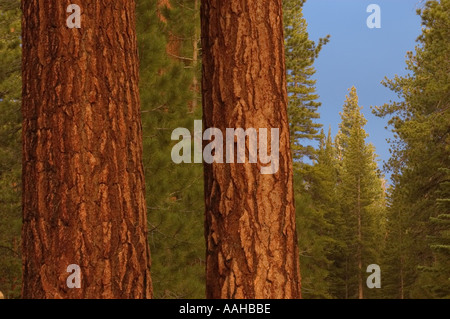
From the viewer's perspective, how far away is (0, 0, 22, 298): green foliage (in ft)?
42.2

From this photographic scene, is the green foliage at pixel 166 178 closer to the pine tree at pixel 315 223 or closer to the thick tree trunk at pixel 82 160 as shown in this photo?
the thick tree trunk at pixel 82 160

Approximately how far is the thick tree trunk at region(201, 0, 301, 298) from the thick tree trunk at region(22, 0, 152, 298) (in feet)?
1.66

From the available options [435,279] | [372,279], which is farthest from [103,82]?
[372,279]

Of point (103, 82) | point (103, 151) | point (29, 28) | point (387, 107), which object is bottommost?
point (103, 151)

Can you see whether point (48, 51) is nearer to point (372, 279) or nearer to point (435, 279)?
point (435, 279)

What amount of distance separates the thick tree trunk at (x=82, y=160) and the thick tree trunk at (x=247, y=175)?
1.66ft

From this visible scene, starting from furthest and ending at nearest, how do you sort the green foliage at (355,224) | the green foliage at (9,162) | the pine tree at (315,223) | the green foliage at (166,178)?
1. the green foliage at (355,224)
2. the pine tree at (315,223)
3. the green foliage at (9,162)
4. the green foliage at (166,178)

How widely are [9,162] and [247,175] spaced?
37.9 ft

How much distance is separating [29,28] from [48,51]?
0.27m

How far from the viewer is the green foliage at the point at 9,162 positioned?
12.9 m

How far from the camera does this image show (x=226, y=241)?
354cm

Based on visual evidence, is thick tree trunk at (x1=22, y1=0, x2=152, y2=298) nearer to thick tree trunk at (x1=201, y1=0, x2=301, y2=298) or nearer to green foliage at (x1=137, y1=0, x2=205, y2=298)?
thick tree trunk at (x1=201, y1=0, x2=301, y2=298)

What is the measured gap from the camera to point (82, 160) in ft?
11.8

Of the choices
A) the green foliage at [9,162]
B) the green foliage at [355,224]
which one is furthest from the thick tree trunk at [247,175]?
the green foliage at [355,224]
